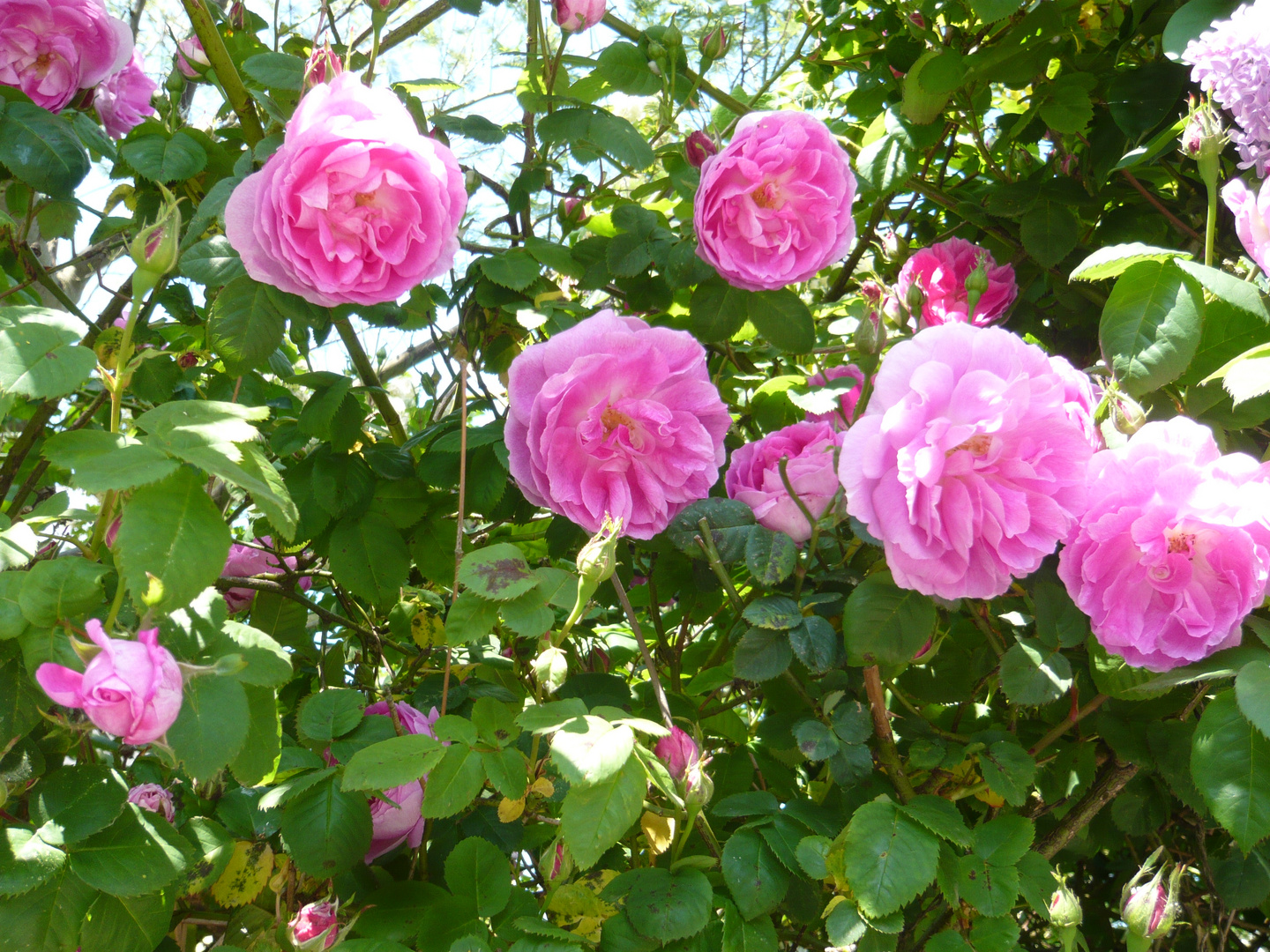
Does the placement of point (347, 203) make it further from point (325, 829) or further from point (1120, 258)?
point (1120, 258)

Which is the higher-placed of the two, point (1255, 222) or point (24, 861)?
point (1255, 222)

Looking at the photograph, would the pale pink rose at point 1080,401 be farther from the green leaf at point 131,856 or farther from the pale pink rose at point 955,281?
the green leaf at point 131,856

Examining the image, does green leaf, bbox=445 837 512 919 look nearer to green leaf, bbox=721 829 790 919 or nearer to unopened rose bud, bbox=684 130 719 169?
green leaf, bbox=721 829 790 919

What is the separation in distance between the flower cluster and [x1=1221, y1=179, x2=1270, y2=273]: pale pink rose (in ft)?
0.27

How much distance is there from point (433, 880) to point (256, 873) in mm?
186

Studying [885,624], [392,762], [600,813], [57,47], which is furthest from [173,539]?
[57,47]

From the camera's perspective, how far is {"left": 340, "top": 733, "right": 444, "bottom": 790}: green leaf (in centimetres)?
75

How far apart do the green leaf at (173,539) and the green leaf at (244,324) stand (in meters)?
0.38

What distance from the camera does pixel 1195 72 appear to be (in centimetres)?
94

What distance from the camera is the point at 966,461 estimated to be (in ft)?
2.64

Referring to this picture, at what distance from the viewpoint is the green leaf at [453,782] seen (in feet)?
2.55

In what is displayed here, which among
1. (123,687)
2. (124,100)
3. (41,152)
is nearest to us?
(123,687)

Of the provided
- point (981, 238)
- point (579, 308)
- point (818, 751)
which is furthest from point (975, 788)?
point (981, 238)

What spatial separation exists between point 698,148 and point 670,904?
2.94 feet
